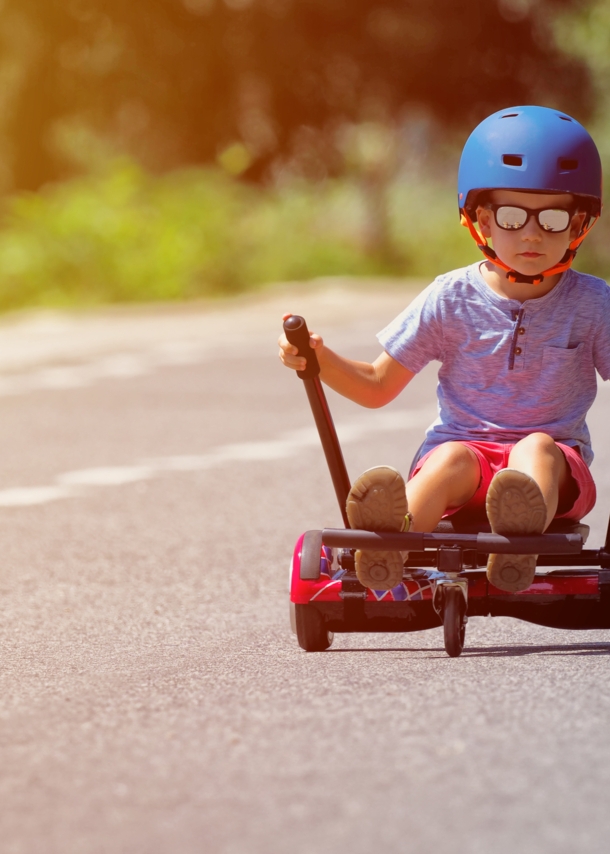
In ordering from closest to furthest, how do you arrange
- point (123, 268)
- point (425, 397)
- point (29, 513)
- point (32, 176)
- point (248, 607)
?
point (248, 607), point (29, 513), point (425, 397), point (123, 268), point (32, 176)

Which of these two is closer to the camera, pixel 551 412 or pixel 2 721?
pixel 2 721

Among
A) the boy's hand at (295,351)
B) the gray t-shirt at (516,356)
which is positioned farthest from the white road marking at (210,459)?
the gray t-shirt at (516,356)

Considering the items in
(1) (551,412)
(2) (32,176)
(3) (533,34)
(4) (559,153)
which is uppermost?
(3) (533,34)

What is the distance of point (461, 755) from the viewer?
379 cm

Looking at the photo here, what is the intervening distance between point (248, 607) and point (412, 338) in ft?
4.95

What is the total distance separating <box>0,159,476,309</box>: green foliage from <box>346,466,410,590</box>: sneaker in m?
17.8

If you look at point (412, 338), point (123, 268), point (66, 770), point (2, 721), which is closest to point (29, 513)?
point (412, 338)

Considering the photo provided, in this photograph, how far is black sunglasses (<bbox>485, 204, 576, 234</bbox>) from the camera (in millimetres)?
5176

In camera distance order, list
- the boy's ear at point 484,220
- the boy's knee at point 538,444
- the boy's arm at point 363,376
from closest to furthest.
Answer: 1. the boy's knee at point 538,444
2. the boy's arm at point 363,376
3. the boy's ear at point 484,220

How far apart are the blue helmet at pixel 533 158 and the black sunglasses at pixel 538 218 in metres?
0.07

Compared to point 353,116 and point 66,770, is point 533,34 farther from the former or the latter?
point 66,770

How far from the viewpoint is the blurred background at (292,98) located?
2812 centimetres

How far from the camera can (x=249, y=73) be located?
29.4 m

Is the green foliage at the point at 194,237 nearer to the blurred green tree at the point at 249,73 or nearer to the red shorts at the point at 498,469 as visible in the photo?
the blurred green tree at the point at 249,73
